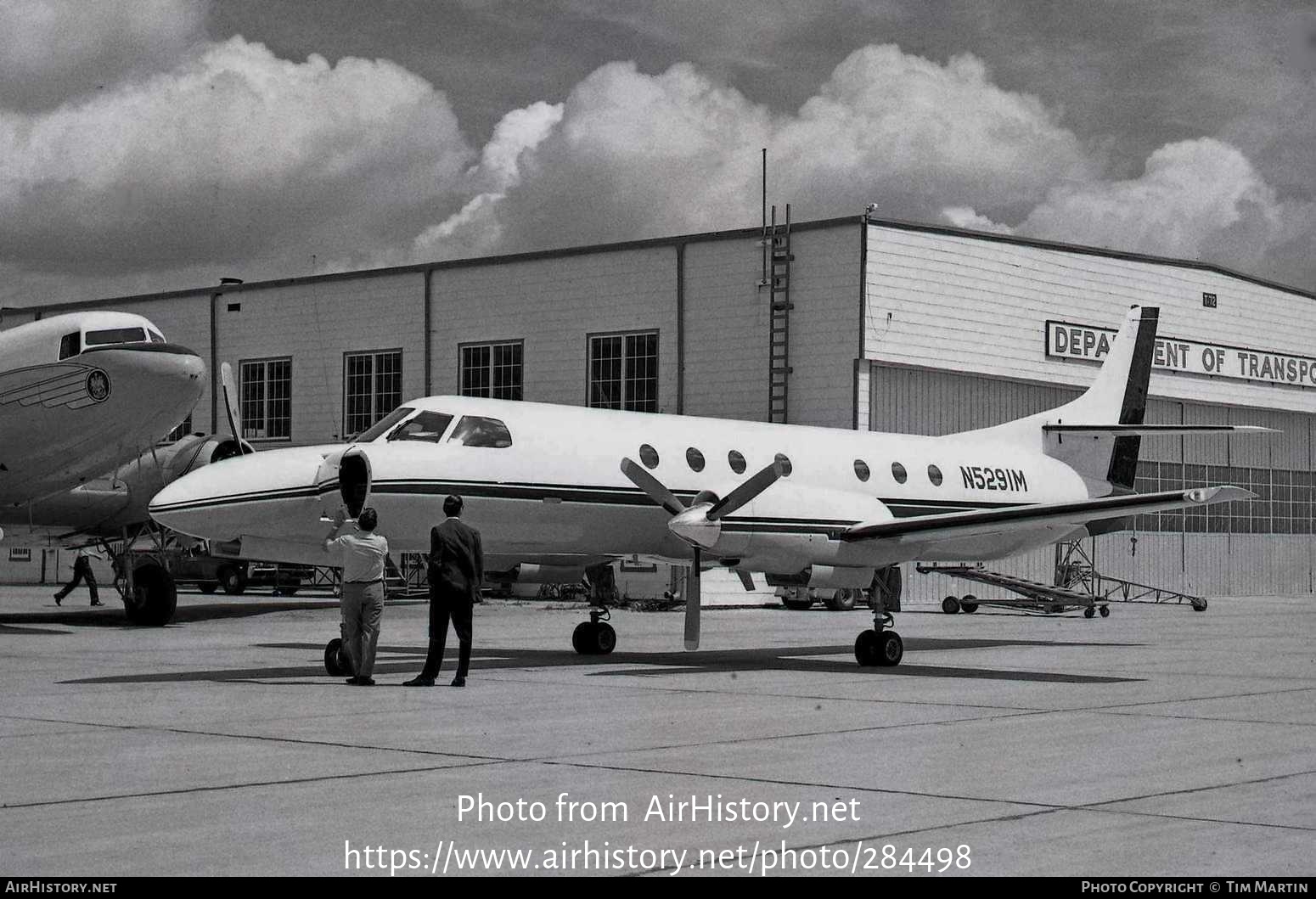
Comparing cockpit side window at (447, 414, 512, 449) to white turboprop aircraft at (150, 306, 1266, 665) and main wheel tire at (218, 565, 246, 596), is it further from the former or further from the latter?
main wheel tire at (218, 565, 246, 596)

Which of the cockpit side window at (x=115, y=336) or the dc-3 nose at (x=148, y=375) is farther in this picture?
the cockpit side window at (x=115, y=336)

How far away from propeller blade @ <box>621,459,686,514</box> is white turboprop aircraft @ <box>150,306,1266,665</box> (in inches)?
0.8

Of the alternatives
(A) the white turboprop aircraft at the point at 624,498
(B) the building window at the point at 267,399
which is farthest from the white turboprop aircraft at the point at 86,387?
(B) the building window at the point at 267,399

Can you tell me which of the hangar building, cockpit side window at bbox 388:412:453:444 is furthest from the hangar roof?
cockpit side window at bbox 388:412:453:444

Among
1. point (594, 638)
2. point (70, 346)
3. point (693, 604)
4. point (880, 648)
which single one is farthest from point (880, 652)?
point (70, 346)

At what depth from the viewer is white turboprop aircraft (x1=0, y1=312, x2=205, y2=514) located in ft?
72.3

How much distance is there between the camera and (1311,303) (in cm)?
5381

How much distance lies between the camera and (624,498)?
19.0 meters

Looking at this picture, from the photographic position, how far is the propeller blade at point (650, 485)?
18.0 metres

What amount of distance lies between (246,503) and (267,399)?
36607mm

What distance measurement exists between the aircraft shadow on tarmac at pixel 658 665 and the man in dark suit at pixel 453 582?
1468 millimetres

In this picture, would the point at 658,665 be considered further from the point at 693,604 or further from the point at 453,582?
the point at 453,582

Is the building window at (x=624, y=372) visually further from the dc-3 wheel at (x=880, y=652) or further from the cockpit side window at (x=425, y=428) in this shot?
the cockpit side window at (x=425, y=428)

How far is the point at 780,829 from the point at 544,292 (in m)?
38.7
